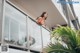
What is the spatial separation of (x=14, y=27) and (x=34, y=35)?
143 cm

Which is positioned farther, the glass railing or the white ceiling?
the white ceiling

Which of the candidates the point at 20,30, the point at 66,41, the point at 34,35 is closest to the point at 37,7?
the point at 34,35

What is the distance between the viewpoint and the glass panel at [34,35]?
16.8 ft

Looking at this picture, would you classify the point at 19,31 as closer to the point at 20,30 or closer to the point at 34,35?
the point at 20,30

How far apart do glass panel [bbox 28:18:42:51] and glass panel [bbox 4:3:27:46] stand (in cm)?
41

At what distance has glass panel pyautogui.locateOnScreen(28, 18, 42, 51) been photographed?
5115 mm

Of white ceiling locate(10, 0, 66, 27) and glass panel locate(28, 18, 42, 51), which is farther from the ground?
white ceiling locate(10, 0, 66, 27)

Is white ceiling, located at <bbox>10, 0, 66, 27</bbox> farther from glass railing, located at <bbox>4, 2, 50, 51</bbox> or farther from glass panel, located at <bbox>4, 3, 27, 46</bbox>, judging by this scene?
glass panel, located at <bbox>4, 3, 27, 46</bbox>

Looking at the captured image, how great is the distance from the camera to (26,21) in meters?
4.89

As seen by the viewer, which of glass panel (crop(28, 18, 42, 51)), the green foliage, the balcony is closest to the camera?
the balcony

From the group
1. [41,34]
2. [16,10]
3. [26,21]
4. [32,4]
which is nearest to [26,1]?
[32,4]

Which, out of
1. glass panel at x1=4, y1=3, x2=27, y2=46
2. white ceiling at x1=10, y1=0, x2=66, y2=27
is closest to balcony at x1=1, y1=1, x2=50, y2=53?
glass panel at x1=4, y1=3, x2=27, y2=46

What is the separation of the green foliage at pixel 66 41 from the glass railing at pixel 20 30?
66 centimetres

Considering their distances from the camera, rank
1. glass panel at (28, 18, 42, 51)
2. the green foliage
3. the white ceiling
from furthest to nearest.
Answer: the white ceiling
glass panel at (28, 18, 42, 51)
the green foliage
